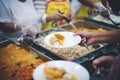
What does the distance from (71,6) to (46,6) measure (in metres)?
0.54

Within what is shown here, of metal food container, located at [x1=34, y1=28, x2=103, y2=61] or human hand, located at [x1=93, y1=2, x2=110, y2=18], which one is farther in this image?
Answer: human hand, located at [x1=93, y1=2, x2=110, y2=18]

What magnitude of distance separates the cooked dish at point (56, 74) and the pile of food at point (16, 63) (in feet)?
1.19

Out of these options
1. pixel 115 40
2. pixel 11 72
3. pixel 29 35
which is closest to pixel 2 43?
pixel 29 35

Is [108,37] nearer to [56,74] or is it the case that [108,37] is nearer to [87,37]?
[87,37]

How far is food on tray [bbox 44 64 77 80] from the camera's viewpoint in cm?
146

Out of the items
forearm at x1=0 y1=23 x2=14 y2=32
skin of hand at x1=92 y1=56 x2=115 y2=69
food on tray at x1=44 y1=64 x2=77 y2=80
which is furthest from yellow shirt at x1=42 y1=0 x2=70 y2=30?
food on tray at x1=44 y1=64 x2=77 y2=80

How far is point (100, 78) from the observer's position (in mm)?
1753

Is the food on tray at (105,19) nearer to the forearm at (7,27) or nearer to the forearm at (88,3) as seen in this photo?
the forearm at (88,3)

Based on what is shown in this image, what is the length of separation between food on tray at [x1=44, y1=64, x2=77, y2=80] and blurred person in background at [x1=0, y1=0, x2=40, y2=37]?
131cm

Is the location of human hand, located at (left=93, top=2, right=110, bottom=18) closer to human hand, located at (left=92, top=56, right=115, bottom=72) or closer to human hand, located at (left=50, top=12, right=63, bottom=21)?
human hand, located at (left=50, top=12, right=63, bottom=21)

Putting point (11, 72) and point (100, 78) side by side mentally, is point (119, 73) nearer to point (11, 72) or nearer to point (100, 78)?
point (100, 78)

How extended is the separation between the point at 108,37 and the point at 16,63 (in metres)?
0.93

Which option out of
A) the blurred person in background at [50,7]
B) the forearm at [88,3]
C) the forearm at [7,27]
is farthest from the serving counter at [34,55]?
the forearm at [88,3]

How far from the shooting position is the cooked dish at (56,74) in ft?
4.80
